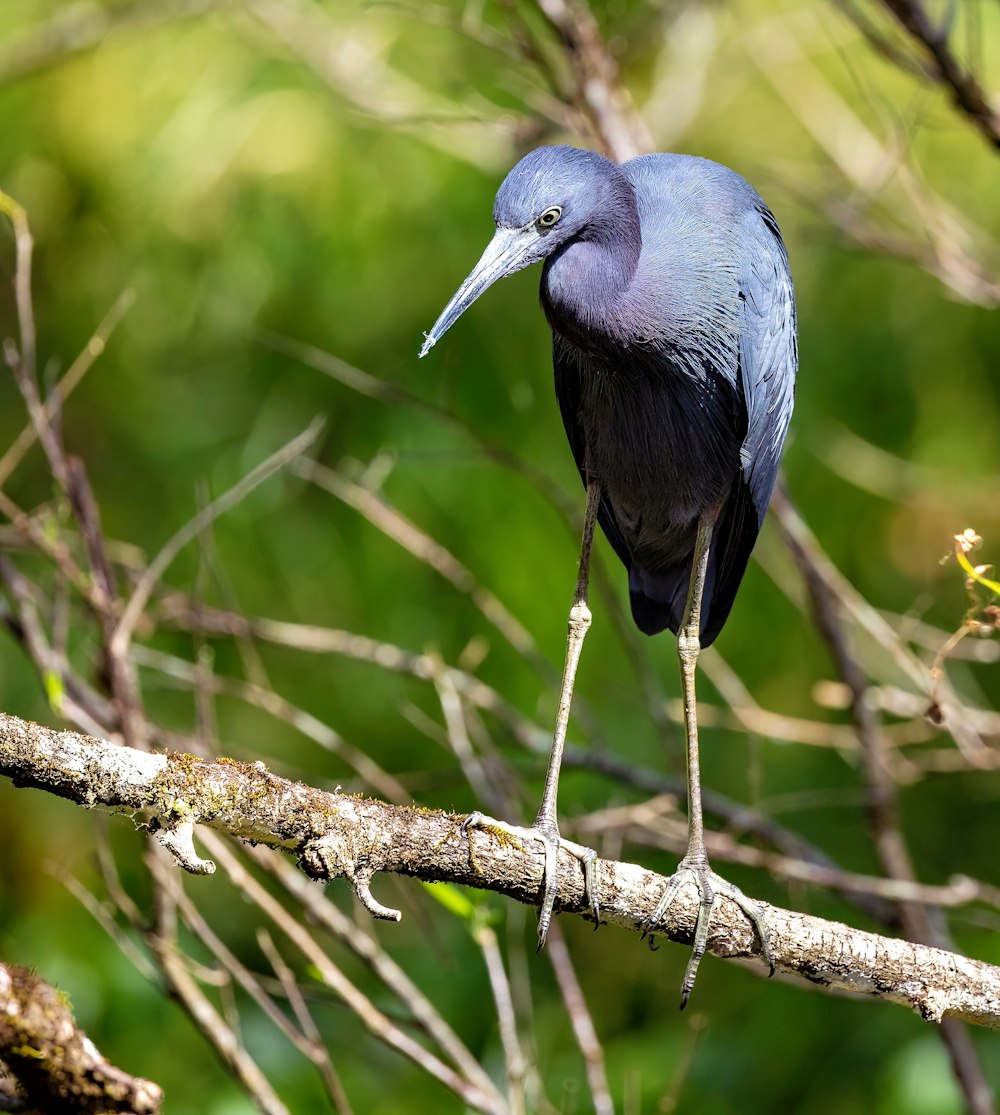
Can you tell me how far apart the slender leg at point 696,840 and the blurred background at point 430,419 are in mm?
1767

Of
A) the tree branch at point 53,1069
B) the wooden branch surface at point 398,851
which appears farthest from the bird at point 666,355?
the tree branch at point 53,1069

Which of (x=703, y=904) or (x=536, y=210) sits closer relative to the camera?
(x=703, y=904)

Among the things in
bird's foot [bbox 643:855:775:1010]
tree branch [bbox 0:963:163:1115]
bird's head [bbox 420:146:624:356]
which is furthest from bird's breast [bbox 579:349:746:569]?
tree branch [bbox 0:963:163:1115]

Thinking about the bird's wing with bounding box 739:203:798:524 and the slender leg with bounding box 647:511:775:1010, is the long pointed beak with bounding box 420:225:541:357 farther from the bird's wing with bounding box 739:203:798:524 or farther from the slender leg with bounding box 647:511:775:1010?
the slender leg with bounding box 647:511:775:1010

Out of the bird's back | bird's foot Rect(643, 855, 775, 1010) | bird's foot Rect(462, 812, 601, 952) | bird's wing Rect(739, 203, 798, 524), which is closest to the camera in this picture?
bird's foot Rect(462, 812, 601, 952)

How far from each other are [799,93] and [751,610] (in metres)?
1.89

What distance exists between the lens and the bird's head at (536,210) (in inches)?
108

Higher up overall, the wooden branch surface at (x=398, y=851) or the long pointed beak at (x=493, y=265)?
the long pointed beak at (x=493, y=265)

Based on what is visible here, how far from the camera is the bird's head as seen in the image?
2732mm

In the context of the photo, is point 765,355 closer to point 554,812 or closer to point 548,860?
point 554,812

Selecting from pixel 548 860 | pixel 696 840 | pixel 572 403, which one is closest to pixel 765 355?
pixel 572 403

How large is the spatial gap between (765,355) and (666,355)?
11.6 inches

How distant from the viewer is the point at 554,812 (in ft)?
9.29

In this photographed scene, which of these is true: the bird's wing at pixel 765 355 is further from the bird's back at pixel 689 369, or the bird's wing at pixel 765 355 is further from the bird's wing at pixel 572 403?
the bird's wing at pixel 572 403
